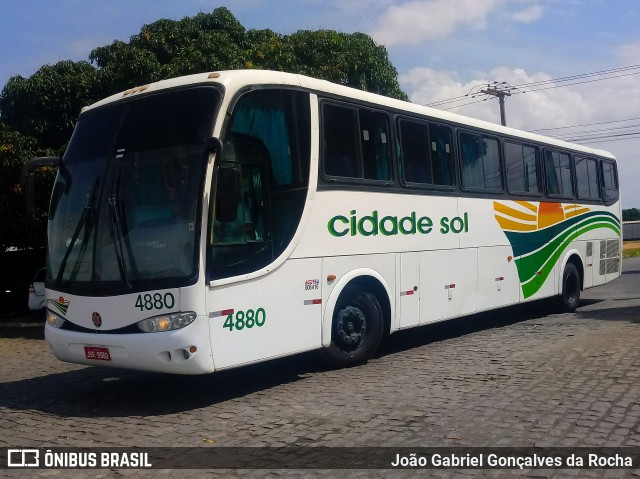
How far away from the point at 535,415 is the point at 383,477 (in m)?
2.06

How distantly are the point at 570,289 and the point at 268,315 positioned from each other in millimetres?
9232

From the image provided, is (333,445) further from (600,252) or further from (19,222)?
(600,252)

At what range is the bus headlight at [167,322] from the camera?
6.87 metres

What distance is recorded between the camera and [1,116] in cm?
1594

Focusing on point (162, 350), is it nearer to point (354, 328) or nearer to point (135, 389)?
point (135, 389)

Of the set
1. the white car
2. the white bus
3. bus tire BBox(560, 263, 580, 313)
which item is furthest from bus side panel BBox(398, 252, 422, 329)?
the white car

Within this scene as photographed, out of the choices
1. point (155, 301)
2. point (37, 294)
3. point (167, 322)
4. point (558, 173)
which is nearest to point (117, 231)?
point (155, 301)

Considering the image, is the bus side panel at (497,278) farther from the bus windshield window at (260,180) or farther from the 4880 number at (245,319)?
the 4880 number at (245,319)

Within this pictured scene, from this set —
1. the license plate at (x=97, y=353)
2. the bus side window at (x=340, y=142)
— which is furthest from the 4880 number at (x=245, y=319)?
the bus side window at (x=340, y=142)

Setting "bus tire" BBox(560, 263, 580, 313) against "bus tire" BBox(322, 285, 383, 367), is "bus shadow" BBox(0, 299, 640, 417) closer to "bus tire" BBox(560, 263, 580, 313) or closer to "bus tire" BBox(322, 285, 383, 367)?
"bus tire" BBox(322, 285, 383, 367)

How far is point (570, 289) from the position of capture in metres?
14.9

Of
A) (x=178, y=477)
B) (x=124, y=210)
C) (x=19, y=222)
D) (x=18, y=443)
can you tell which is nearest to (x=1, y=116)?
(x=19, y=222)

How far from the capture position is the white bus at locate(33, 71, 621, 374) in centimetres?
703

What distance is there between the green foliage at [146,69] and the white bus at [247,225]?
5.90 metres
